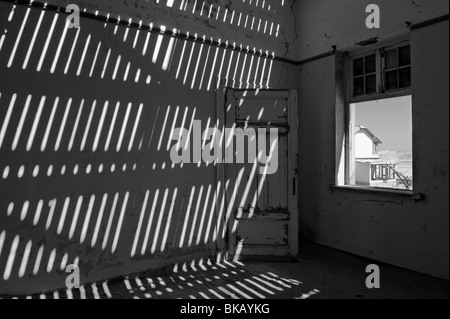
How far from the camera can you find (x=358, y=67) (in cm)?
438

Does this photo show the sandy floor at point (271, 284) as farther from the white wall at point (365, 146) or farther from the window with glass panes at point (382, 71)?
the white wall at point (365, 146)

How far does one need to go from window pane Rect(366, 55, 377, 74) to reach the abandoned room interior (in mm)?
33

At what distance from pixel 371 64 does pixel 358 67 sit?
0.20 m

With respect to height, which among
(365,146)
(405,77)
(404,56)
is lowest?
(365,146)

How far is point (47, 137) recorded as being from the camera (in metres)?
2.93

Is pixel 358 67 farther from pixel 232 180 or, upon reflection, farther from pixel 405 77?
pixel 232 180

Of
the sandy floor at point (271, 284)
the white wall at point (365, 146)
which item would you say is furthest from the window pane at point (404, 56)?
the white wall at point (365, 146)

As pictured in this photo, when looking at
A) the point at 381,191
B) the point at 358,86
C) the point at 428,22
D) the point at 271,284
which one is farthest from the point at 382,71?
the point at 271,284

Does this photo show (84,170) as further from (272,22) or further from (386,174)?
(386,174)

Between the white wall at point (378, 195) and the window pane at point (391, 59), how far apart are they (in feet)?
0.96

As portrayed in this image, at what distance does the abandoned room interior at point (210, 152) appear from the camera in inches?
114
